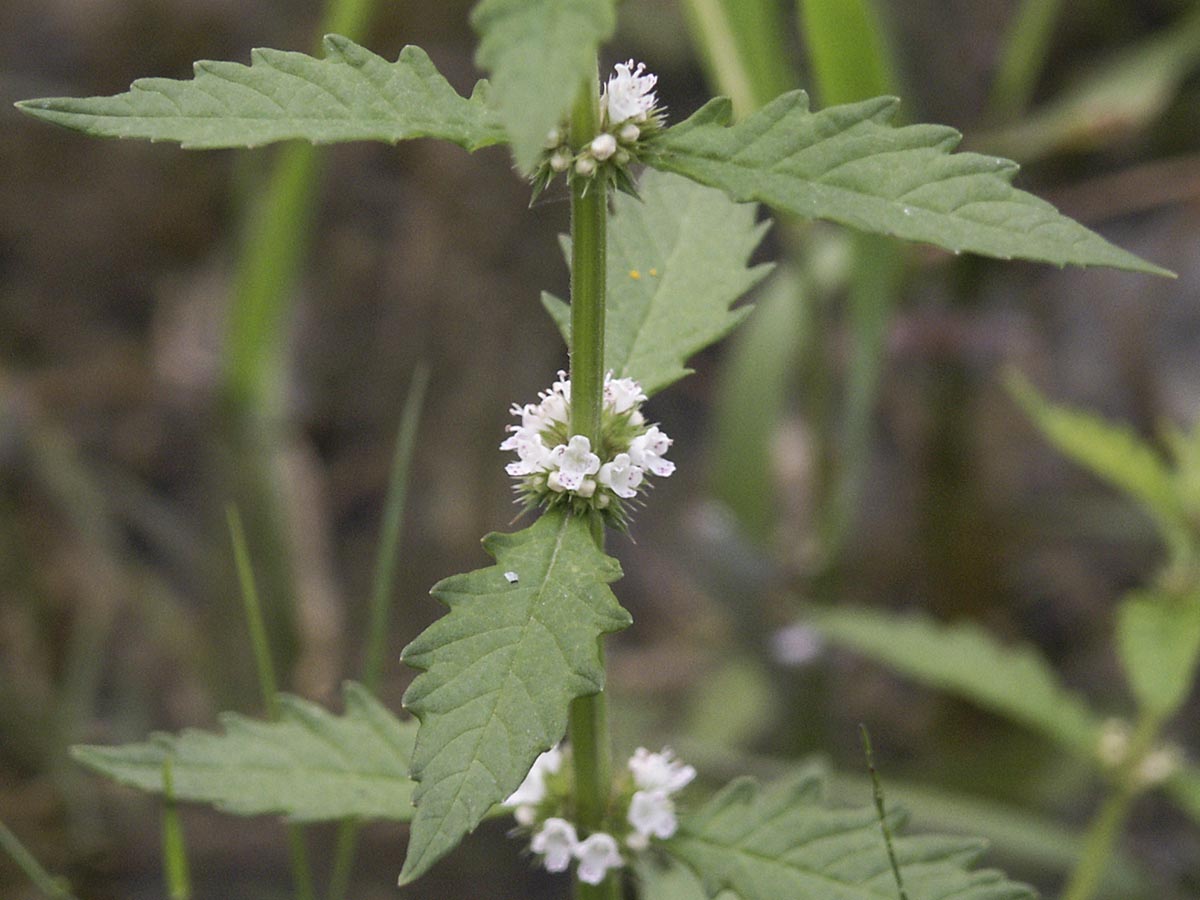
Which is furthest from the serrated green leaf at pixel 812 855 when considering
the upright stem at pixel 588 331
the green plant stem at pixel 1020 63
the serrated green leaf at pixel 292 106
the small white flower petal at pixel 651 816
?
the green plant stem at pixel 1020 63

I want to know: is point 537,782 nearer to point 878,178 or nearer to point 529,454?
point 529,454

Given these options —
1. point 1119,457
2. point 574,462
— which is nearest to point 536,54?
point 574,462

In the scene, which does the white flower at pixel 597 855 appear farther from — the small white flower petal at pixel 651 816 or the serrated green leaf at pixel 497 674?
the serrated green leaf at pixel 497 674

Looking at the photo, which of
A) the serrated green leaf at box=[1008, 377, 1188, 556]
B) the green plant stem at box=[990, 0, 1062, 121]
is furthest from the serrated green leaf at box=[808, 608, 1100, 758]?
the green plant stem at box=[990, 0, 1062, 121]

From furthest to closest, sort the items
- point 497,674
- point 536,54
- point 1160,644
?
point 1160,644 → point 497,674 → point 536,54

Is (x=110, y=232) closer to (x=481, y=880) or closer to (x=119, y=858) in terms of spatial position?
(x=119, y=858)

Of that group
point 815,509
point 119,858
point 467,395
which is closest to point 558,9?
point 815,509
